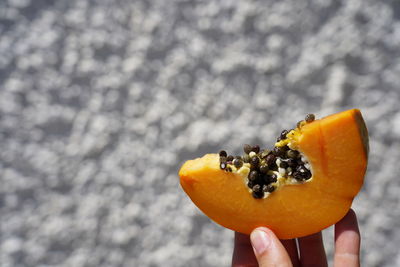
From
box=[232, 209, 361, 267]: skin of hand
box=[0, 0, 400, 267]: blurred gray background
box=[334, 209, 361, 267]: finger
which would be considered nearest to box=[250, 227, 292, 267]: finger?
box=[232, 209, 361, 267]: skin of hand

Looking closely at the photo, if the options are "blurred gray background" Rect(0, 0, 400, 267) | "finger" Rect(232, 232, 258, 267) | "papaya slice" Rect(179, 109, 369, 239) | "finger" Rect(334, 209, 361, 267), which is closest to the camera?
"papaya slice" Rect(179, 109, 369, 239)

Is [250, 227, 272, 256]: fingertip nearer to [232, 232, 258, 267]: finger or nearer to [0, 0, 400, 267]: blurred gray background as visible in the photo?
[232, 232, 258, 267]: finger

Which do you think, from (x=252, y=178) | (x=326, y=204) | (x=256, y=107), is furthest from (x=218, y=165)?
(x=256, y=107)

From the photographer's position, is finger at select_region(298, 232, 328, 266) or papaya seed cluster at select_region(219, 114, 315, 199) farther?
finger at select_region(298, 232, 328, 266)

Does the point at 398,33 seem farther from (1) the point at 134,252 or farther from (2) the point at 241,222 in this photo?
(1) the point at 134,252

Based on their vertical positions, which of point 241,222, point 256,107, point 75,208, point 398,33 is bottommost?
point 241,222

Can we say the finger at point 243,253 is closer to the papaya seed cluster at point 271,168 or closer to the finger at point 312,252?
the finger at point 312,252

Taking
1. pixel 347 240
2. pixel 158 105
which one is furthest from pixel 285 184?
pixel 158 105

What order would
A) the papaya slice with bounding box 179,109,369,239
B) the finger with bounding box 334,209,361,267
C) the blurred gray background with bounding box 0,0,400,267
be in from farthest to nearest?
the blurred gray background with bounding box 0,0,400,267 < the finger with bounding box 334,209,361,267 < the papaya slice with bounding box 179,109,369,239
